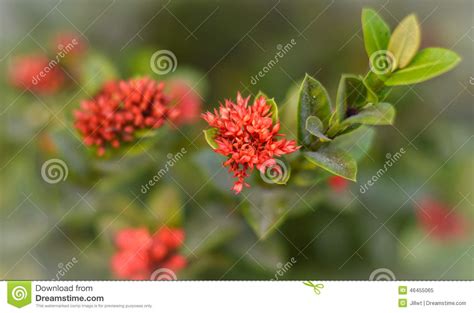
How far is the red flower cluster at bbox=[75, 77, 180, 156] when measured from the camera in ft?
5.49

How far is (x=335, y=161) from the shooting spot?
1.43 metres

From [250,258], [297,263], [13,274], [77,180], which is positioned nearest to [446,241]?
[297,263]

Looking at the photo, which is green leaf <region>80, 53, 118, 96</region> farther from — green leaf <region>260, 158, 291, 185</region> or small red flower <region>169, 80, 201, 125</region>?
green leaf <region>260, 158, 291, 185</region>

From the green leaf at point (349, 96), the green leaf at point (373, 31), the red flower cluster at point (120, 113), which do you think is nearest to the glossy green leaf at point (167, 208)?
the red flower cluster at point (120, 113)

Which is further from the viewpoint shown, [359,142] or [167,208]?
[167,208]

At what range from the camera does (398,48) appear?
4.95 feet

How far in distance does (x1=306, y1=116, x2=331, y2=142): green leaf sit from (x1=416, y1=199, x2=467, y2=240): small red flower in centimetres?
73

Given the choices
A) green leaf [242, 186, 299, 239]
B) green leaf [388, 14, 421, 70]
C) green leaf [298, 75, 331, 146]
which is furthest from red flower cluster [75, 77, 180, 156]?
green leaf [388, 14, 421, 70]

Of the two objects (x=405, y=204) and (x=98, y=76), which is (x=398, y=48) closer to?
(x=405, y=204)

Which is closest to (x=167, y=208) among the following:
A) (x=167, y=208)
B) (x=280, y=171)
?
(x=167, y=208)

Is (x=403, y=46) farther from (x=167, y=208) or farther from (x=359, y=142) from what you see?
(x=167, y=208)

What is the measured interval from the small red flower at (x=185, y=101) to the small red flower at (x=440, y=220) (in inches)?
35.4

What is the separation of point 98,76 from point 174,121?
12.1 inches

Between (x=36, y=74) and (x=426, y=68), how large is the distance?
4.57 feet
